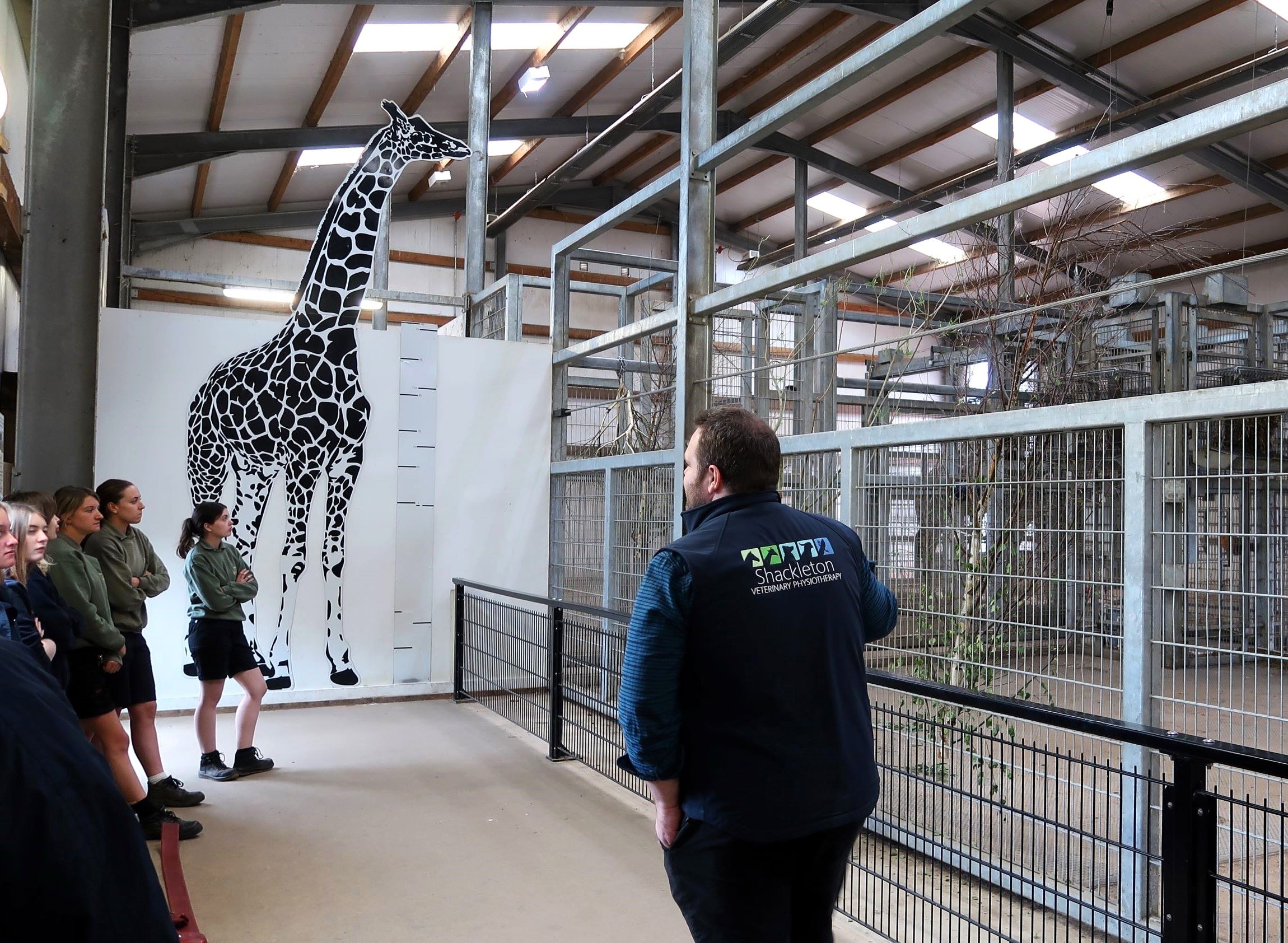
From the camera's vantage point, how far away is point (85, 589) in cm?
372

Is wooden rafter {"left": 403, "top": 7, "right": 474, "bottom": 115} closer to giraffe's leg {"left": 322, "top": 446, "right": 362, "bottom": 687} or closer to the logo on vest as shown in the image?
giraffe's leg {"left": 322, "top": 446, "right": 362, "bottom": 687}

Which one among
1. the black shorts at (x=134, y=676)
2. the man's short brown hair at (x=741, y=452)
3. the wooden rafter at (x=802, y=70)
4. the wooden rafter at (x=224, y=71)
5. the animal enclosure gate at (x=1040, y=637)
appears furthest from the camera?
the wooden rafter at (x=802, y=70)

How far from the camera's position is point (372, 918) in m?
3.36

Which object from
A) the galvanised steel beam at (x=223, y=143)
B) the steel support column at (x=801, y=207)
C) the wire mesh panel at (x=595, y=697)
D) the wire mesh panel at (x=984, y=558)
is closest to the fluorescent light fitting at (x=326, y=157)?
the galvanised steel beam at (x=223, y=143)

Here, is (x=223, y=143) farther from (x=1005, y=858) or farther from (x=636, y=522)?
(x=1005, y=858)

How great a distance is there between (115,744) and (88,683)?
0.28 meters

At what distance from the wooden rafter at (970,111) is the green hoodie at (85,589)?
9619 millimetres

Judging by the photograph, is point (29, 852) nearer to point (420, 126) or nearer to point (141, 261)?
point (420, 126)

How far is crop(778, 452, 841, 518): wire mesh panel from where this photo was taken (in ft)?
15.9

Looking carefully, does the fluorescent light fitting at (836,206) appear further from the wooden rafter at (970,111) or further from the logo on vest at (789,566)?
the logo on vest at (789,566)

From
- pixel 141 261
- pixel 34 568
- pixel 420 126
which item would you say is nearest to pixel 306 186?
pixel 141 261

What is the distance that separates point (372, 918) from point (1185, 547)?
296cm

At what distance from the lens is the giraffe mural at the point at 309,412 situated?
650 cm

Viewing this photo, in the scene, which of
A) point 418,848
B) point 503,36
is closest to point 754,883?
point 418,848
